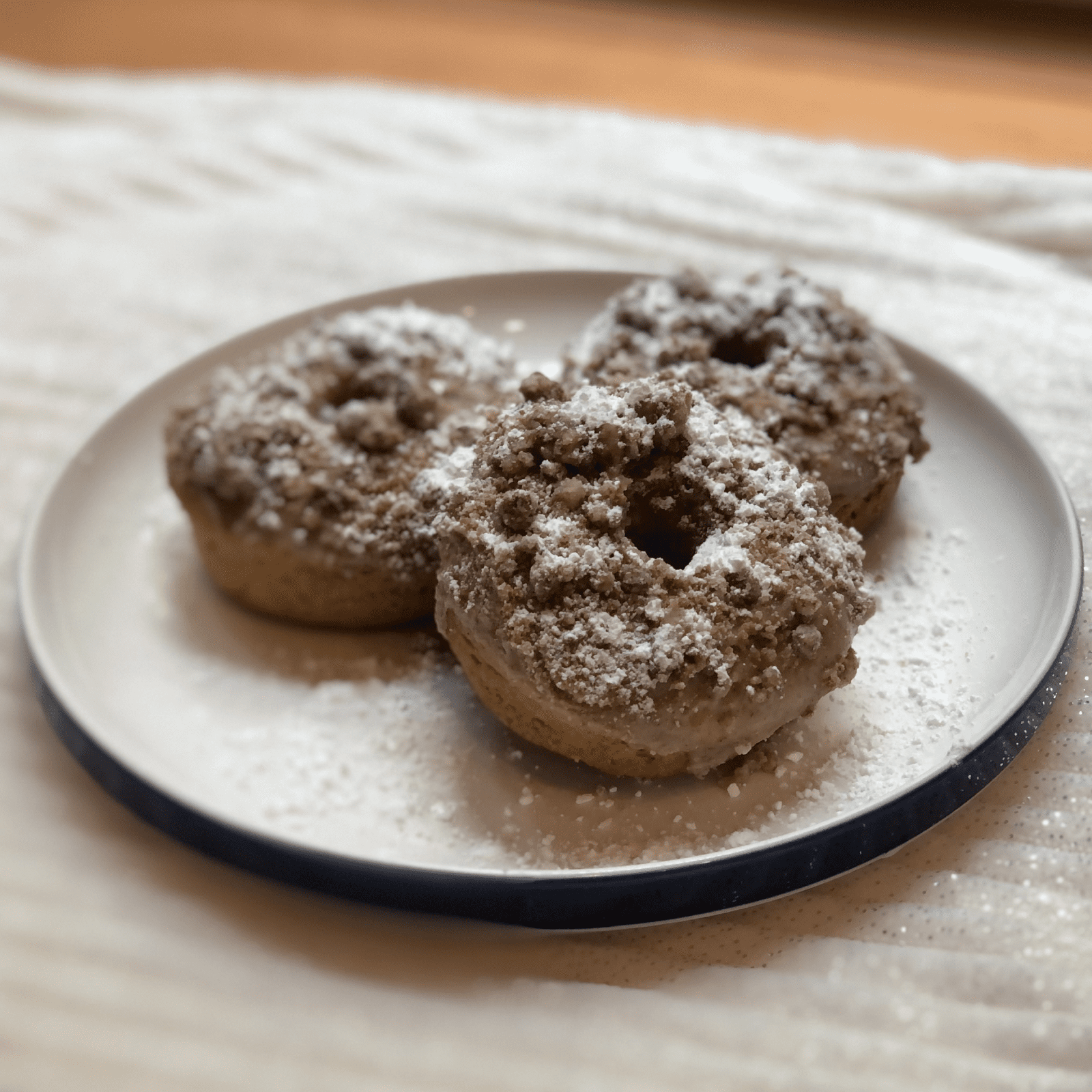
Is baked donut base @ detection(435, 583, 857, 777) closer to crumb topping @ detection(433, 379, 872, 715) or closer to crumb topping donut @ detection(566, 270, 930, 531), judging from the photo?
crumb topping @ detection(433, 379, 872, 715)

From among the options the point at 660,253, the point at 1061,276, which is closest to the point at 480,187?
the point at 660,253

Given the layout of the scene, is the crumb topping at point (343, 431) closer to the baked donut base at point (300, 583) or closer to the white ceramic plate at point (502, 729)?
the baked donut base at point (300, 583)

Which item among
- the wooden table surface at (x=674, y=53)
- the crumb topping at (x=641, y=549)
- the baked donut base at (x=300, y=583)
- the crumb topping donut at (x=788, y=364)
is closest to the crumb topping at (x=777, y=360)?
the crumb topping donut at (x=788, y=364)

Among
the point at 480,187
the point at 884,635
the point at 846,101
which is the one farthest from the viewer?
the point at 846,101

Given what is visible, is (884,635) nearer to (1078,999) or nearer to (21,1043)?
(1078,999)

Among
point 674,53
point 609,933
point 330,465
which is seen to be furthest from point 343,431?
point 674,53
